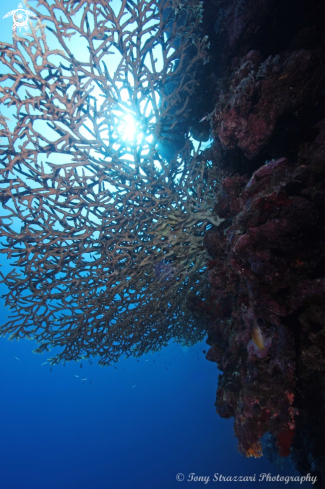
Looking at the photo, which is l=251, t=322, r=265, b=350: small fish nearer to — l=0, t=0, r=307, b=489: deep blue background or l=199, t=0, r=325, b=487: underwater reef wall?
l=199, t=0, r=325, b=487: underwater reef wall

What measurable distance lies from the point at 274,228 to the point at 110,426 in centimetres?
7391

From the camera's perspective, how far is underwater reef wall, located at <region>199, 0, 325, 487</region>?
113 inches

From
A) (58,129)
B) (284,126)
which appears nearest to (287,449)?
(284,126)

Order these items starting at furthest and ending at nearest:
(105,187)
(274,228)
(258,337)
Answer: (105,187), (258,337), (274,228)

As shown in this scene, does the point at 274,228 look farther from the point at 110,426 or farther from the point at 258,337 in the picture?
the point at 110,426

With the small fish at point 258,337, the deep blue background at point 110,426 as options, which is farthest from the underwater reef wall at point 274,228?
the deep blue background at point 110,426

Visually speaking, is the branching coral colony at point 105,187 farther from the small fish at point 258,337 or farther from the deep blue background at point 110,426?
the deep blue background at point 110,426

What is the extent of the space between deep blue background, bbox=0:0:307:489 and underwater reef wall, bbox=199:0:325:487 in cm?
4575

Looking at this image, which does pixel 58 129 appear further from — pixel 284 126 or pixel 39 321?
pixel 39 321

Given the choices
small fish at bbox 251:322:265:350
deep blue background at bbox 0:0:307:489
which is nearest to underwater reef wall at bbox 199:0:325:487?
small fish at bbox 251:322:265:350

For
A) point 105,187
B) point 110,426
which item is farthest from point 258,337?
point 110,426

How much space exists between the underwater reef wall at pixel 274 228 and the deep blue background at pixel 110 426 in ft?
150

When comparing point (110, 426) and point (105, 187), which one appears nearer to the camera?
point (105, 187)

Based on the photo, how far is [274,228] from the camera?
278 cm
